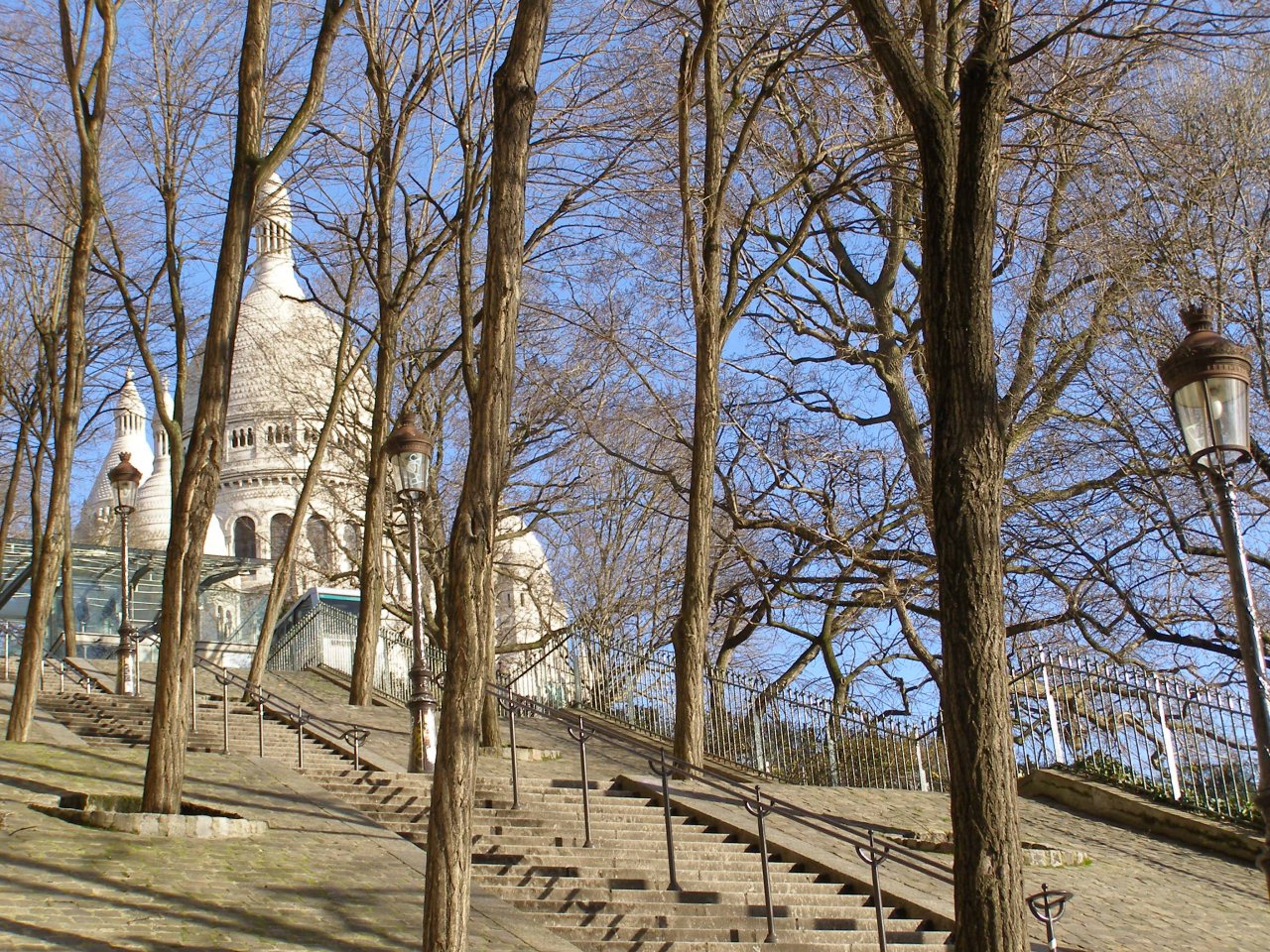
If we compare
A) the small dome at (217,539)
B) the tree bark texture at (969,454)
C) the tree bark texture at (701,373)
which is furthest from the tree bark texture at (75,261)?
the small dome at (217,539)

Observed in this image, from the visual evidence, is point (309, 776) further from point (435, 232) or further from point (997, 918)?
point (435, 232)

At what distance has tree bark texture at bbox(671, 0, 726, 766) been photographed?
1499cm

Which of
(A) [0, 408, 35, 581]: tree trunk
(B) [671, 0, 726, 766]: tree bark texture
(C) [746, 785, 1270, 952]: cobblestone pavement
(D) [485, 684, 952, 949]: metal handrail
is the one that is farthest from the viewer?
(A) [0, 408, 35, 581]: tree trunk

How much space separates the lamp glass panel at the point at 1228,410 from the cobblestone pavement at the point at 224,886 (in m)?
5.20

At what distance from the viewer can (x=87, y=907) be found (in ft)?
29.2

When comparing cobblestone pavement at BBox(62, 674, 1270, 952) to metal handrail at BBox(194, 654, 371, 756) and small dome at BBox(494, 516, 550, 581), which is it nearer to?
metal handrail at BBox(194, 654, 371, 756)

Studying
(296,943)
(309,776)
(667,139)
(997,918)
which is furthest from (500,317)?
(667,139)

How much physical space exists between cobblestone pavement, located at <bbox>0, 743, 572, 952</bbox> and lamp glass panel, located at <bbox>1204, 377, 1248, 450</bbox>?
5.20 m

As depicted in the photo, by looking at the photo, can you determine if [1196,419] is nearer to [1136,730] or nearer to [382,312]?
[1136,730]

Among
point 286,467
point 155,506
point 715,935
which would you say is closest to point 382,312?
point 715,935

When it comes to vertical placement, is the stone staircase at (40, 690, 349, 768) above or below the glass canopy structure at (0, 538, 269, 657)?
below

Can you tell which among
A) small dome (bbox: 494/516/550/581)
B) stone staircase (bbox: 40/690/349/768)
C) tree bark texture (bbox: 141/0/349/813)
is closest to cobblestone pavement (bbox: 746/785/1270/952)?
stone staircase (bbox: 40/690/349/768)

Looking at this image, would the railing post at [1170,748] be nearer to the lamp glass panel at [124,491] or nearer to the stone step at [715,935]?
the stone step at [715,935]

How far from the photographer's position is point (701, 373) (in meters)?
15.9
